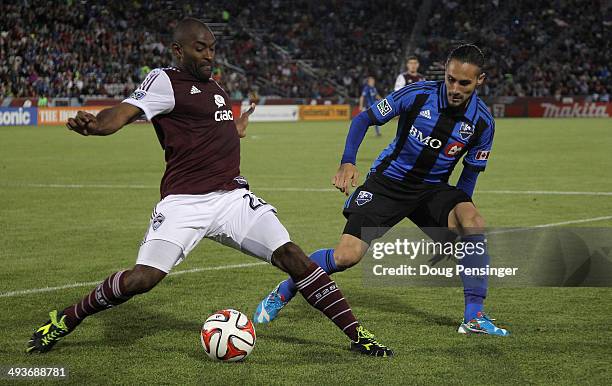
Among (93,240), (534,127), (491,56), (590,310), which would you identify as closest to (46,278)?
(93,240)

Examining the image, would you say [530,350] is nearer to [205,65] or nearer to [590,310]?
[590,310]

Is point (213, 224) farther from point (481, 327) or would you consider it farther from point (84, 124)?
point (481, 327)

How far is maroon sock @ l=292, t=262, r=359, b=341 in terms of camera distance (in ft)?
18.7

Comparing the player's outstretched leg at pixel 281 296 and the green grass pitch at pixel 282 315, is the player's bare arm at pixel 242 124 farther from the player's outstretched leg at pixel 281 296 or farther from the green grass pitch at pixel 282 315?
the green grass pitch at pixel 282 315

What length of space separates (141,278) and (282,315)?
69.8 inches

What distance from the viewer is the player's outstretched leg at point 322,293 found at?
5.69 metres

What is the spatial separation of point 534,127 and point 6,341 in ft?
112

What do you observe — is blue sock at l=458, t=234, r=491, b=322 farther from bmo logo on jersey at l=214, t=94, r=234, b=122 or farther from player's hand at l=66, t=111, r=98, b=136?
player's hand at l=66, t=111, r=98, b=136

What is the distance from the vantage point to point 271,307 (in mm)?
6633

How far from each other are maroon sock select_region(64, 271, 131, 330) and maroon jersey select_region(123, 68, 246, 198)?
23.6 inches

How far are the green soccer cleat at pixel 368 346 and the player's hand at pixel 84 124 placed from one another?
6.41 ft

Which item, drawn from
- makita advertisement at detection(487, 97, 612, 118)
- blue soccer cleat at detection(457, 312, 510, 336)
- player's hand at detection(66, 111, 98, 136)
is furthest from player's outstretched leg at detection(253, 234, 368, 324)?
makita advertisement at detection(487, 97, 612, 118)

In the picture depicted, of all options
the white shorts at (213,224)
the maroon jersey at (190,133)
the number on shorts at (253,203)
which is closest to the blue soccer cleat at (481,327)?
the white shorts at (213,224)

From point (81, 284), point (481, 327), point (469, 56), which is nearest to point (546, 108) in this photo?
point (81, 284)
